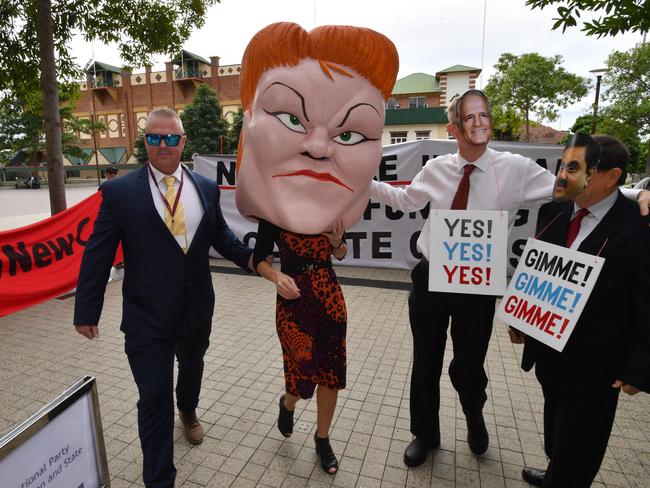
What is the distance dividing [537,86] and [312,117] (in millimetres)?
25296

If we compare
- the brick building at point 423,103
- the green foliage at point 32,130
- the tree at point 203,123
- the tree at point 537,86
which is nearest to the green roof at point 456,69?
the brick building at point 423,103

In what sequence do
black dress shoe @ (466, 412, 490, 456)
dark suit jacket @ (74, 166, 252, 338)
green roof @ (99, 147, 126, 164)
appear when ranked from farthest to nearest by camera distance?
green roof @ (99, 147, 126, 164), black dress shoe @ (466, 412, 490, 456), dark suit jacket @ (74, 166, 252, 338)

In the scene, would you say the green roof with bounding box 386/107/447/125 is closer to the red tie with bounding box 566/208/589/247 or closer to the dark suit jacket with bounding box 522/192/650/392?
the red tie with bounding box 566/208/589/247

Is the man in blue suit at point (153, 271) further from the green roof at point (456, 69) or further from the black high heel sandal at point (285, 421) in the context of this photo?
the green roof at point (456, 69)

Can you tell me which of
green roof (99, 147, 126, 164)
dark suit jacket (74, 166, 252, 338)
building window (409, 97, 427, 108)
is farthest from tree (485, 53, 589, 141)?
green roof (99, 147, 126, 164)

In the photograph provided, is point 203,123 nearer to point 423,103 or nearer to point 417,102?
point 417,102

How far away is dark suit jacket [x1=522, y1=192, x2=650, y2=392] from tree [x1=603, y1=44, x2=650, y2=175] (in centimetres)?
2109

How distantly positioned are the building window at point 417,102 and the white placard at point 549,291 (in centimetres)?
3790

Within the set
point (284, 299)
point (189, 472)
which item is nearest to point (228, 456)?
point (189, 472)

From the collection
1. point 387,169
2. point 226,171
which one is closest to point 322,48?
point 387,169

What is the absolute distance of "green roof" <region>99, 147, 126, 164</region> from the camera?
4119 cm

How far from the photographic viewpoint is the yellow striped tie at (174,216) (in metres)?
2.29

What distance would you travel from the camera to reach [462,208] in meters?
2.38

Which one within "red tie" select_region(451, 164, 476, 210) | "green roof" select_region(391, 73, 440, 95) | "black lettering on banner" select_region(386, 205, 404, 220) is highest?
"green roof" select_region(391, 73, 440, 95)
